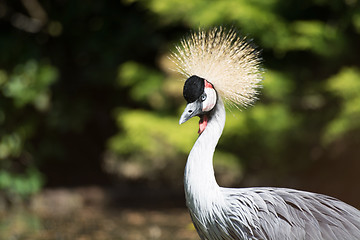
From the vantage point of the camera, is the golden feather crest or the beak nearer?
the beak

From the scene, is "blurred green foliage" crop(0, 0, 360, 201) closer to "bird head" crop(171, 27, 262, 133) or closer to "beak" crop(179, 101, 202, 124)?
"bird head" crop(171, 27, 262, 133)

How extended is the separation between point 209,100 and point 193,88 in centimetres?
10

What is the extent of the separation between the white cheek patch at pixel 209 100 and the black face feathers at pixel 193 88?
4cm

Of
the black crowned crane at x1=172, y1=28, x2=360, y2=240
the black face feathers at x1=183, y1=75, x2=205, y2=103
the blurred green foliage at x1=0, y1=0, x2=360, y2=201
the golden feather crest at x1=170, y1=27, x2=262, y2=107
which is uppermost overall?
the blurred green foliage at x1=0, y1=0, x2=360, y2=201

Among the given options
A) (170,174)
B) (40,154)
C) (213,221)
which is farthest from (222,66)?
(40,154)

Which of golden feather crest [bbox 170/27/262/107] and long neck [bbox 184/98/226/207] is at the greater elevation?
golden feather crest [bbox 170/27/262/107]

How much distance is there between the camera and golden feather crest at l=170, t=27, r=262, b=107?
2498mm

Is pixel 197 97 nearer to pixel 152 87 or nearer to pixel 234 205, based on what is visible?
pixel 234 205

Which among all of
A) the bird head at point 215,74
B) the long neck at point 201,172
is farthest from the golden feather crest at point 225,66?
the long neck at point 201,172

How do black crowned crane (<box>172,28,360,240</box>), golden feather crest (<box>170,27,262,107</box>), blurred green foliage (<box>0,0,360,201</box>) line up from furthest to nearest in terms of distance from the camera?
blurred green foliage (<box>0,0,360,201</box>)
golden feather crest (<box>170,27,262,107</box>)
black crowned crane (<box>172,28,360,240</box>)

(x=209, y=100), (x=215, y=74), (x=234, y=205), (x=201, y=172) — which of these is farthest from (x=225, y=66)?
(x=234, y=205)

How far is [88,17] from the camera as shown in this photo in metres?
7.32

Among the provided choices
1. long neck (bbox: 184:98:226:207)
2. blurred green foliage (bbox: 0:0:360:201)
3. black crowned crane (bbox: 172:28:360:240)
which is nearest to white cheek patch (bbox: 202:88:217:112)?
black crowned crane (bbox: 172:28:360:240)

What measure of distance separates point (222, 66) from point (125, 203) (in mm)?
4807
